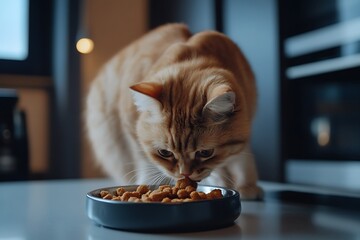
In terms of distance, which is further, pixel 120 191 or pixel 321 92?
pixel 321 92

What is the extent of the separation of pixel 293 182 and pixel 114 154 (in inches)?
32.3

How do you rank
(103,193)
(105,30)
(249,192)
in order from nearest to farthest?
(103,193) → (249,192) → (105,30)

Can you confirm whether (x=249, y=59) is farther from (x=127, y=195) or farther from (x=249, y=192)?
(x=127, y=195)

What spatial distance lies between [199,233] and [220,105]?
0.30 m

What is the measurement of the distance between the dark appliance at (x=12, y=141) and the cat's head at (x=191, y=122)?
1.41m

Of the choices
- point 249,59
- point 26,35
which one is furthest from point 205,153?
point 26,35

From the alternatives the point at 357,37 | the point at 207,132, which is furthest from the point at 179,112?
the point at 357,37

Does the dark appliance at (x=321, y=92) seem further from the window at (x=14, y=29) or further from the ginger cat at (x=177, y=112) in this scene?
the window at (x=14, y=29)

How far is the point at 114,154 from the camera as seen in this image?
5.10ft

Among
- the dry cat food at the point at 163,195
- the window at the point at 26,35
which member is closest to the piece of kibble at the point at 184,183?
the dry cat food at the point at 163,195

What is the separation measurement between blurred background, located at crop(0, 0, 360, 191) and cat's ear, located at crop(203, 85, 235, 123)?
0.84 m

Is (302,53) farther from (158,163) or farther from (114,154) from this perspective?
(158,163)

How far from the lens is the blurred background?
182 centimetres

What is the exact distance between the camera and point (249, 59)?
83.2 inches
